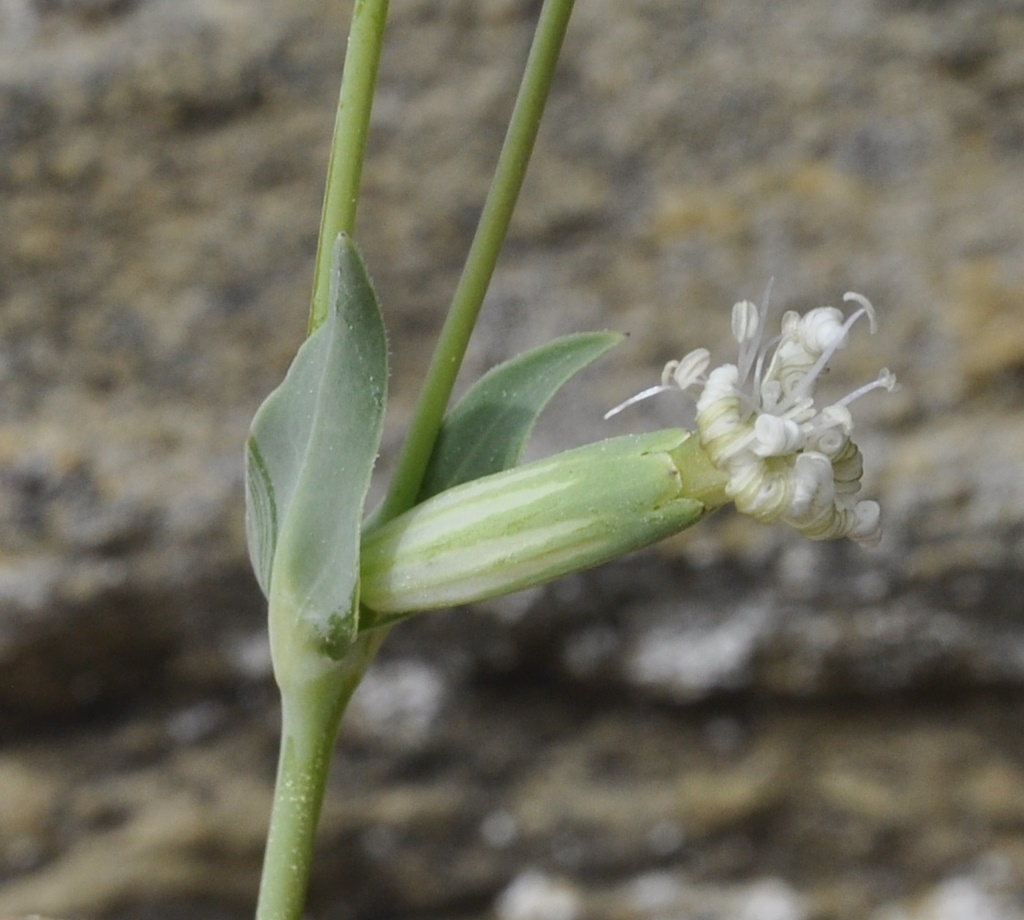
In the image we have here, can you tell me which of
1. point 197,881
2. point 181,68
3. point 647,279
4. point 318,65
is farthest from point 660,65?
point 197,881

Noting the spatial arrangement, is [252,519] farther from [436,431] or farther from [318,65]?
[318,65]

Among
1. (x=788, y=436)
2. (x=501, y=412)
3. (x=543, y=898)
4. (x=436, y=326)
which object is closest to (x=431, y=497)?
(x=501, y=412)

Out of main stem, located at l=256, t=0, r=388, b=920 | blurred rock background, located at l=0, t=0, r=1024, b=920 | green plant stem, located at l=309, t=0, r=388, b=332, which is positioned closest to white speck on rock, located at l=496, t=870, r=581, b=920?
blurred rock background, located at l=0, t=0, r=1024, b=920

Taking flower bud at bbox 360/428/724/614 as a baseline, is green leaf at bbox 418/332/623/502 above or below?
above

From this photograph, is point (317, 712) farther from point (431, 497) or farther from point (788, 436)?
point (788, 436)

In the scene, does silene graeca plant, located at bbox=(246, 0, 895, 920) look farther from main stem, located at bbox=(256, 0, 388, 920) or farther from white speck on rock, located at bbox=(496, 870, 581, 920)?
white speck on rock, located at bbox=(496, 870, 581, 920)
